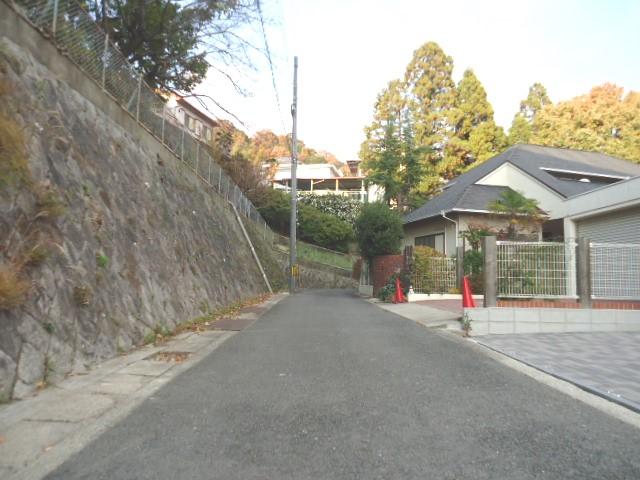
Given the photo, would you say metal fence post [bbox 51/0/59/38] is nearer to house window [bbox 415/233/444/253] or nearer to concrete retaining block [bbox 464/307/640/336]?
concrete retaining block [bbox 464/307/640/336]

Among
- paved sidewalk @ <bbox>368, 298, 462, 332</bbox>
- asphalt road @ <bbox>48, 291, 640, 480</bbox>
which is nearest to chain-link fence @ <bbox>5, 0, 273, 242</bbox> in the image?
asphalt road @ <bbox>48, 291, 640, 480</bbox>

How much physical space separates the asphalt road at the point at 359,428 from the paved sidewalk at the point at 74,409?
18cm

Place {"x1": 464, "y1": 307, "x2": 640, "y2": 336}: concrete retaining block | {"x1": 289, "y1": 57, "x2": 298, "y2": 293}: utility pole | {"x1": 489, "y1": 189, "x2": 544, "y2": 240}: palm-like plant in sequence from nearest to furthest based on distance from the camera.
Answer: {"x1": 464, "y1": 307, "x2": 640, "y2": 336}: concrete retaining block, {"x1": 489, "y1": 189, "x2": 544, "y2": 240}: palm-like plant, {"x1": 289, "y1": 57, "x2": 298, "y2": 293}: utility pole

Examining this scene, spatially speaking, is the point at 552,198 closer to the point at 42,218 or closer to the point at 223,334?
the point at 223,334

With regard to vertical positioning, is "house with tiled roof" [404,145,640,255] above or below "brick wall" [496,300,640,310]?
above

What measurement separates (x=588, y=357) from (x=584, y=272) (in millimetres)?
3548

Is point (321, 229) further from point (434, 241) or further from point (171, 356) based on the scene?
point (171, 356)

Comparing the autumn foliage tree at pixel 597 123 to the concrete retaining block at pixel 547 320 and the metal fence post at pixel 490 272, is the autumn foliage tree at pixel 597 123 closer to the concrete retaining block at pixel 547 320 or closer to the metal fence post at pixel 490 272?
the concrete retaining block at pixel 547 320

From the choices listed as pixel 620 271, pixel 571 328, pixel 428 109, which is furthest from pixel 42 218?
pixel 428 109

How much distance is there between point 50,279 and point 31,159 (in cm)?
164

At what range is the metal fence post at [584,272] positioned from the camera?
388 inches

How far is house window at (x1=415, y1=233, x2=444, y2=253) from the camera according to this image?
20453mm

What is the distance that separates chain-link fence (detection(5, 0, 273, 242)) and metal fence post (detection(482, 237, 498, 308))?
863cm

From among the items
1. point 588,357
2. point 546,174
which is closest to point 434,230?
point 546,174
